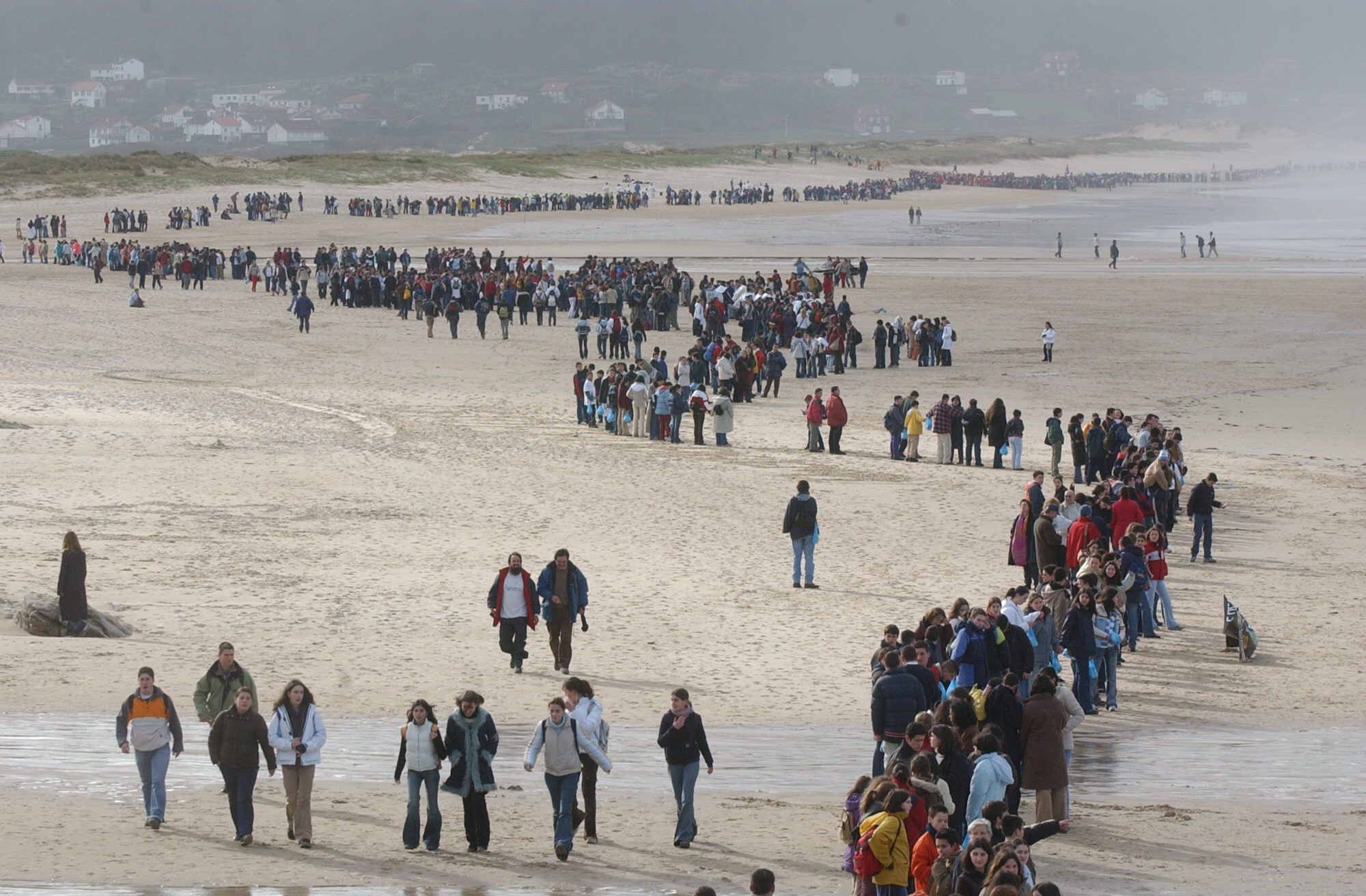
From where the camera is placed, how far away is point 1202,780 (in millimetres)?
10820

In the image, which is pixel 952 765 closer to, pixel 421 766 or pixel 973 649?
pixel 973 649

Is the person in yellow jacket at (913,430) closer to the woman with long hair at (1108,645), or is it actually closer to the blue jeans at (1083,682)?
the woman with long hair at (1108,645)

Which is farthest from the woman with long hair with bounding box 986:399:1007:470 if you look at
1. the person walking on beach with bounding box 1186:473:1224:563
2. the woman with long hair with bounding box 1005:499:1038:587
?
the woman with long hair with bounding box 1005:499:1038:587

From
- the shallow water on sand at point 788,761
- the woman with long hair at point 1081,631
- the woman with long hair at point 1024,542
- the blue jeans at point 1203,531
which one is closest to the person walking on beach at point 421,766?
the shallow water on sand at point 788,761

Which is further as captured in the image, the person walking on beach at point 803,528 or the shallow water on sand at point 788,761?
the person walking on beach at point 803,528

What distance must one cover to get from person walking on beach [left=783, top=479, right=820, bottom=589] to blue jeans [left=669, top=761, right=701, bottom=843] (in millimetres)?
6533

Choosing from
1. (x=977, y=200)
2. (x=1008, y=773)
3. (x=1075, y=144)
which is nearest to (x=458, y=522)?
(x=1008, y=773)

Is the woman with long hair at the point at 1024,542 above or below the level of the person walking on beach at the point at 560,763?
above

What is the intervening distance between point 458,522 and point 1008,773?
11.7 metres

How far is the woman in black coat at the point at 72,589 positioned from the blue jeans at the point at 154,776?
13.7 ft

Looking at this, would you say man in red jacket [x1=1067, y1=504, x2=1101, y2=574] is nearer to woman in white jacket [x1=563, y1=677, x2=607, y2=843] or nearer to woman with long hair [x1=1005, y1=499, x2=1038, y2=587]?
woman with long hair [x1=1005, y1=499, x2=1038, y2=587]

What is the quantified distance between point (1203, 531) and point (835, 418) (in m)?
7.08

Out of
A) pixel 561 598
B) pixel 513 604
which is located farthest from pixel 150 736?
pixel 561 598

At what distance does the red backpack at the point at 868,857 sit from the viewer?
7.70 metres
